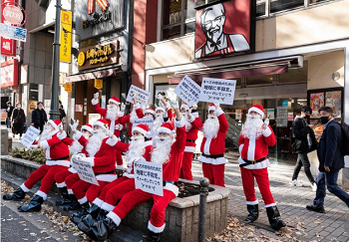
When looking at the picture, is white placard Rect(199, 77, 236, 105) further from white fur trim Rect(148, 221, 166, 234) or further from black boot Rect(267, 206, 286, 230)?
white fur trim Rect(148, 221, 166, 234)

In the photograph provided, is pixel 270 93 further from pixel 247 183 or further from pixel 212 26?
pixel 247 183

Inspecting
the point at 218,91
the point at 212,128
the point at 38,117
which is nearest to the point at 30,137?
the point at 212,128

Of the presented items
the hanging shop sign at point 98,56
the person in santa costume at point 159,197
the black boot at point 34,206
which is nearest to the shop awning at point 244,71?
the hanging shop sign at point 98,56

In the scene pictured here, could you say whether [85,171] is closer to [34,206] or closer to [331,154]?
[34,206]

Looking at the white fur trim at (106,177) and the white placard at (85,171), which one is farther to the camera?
the white fur trim at (106,177)

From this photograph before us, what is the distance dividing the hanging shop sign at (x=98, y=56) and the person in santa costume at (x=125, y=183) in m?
10.3

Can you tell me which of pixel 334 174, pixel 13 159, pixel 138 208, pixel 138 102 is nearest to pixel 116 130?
pixel 138 102

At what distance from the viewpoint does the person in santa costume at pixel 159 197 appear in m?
3.54

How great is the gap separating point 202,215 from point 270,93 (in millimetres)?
7325

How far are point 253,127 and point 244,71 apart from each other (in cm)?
456

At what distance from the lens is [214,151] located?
527cm

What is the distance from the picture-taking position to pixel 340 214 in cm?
516

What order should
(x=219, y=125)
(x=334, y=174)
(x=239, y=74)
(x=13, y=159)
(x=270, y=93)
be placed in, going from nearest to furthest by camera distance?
(x=334, y=174) < (x=219, y=125) < (x=13, y=159) < (x=239, y=74) < (x=270, y=93)

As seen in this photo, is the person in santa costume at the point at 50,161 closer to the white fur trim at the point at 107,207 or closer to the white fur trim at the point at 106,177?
the white fur trim at the point at 106,177
